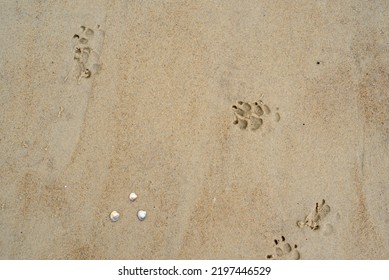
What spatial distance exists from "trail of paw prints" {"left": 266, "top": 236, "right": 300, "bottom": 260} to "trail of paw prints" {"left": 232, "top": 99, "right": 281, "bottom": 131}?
69cm

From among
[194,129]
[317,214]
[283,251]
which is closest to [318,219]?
[317,214]

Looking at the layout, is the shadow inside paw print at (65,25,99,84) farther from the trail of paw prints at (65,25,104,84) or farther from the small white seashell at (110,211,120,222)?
the small white seashell at (110,211,120,222)

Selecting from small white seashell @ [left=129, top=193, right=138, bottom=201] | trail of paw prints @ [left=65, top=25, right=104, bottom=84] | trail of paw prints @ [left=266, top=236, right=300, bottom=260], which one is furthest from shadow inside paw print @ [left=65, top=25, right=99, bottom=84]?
trail of paw prints @ [left=266, top=236, right=300, bottom=260]

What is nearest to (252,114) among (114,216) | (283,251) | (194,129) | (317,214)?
(194,129)

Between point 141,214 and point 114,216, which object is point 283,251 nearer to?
point 141,214

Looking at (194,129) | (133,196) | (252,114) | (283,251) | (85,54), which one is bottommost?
(283,251)

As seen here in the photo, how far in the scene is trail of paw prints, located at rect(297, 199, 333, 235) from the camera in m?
2.70

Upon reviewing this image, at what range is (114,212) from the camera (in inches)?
106

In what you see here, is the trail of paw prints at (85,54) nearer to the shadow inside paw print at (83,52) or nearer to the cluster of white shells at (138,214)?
the shadow inside paw print at (83,52)

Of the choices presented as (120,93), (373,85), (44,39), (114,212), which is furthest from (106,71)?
(373,85)

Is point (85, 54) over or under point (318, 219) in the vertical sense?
over

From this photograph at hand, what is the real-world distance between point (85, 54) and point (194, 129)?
0.81 m

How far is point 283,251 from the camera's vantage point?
2.70 metres

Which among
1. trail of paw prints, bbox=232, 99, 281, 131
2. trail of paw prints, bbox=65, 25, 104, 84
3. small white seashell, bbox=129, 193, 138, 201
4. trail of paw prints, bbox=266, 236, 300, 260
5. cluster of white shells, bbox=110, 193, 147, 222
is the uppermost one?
trail of paw prints, bbox=65, 25, 104, 84
